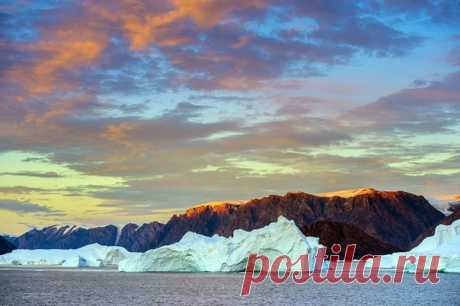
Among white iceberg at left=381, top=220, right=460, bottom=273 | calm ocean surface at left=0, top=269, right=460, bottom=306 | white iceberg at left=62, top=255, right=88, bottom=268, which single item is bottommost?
white iceberg at left=62, top=255, right=88, bottom=268

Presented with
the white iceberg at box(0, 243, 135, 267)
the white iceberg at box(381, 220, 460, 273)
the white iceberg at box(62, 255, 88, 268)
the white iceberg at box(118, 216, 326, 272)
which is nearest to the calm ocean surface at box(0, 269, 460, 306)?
the white iceberg at box(118, 216, 326, 272)

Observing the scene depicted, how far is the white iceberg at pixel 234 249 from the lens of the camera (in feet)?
293

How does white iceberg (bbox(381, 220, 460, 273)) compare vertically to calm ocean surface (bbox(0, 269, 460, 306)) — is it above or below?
above

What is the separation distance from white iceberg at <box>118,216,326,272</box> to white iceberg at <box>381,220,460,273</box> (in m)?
19.0

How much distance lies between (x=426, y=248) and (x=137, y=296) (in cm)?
6703

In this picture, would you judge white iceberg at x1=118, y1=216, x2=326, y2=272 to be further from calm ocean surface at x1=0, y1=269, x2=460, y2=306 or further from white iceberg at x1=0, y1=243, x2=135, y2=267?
white iceberg at x1=0, y1=243, x2=135, y2=267

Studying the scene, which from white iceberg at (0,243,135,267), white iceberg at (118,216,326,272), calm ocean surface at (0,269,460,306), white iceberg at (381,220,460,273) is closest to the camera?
calm ocean surface at (0,269,460,306)

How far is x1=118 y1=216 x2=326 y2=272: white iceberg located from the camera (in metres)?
89.2

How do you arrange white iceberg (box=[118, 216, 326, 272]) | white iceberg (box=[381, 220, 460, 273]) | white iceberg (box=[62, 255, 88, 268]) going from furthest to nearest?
1. white iceberg (box=[62, 255, 88, 268])
2. white iceberg (box=[381, 220, 460, 273])
3. white iceberg (box=[118, 216, 326, 272])

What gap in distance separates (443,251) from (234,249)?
31.6 meters

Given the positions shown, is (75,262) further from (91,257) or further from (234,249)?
(234,249)

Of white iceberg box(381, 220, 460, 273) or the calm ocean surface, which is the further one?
white iceberg box(381, 220, 460, 273)

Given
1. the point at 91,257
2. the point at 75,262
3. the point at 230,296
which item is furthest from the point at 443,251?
the point at 75,262

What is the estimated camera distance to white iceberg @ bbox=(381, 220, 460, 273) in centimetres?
9888
